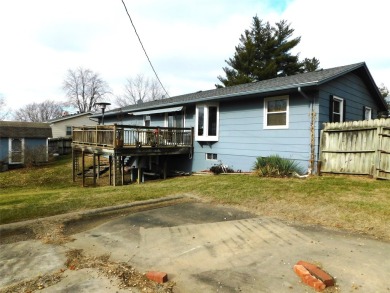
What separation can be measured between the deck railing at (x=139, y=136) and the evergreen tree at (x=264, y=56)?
73.7 ft

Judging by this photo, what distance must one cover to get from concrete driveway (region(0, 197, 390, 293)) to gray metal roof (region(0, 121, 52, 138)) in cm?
2216

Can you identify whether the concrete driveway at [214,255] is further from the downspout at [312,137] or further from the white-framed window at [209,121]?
the white-framed window at [209,121]

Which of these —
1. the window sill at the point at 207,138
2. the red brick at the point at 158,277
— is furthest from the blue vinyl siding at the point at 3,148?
the red brick at the point at 158,277

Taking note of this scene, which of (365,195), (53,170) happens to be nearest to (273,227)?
(365,195)

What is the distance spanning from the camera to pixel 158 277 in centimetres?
333

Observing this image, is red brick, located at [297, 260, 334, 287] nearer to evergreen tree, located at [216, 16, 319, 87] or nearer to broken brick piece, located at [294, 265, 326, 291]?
broken brick piece, located at [294, 265, 326, 291]

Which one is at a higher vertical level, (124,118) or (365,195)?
(124,118)

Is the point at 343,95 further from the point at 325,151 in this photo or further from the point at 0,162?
the point at 0,162

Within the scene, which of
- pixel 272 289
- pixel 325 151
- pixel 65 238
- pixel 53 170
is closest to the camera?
pixel 272 289

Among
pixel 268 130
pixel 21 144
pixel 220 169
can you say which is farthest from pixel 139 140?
pixel 21 144

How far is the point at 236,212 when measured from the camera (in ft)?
21.0

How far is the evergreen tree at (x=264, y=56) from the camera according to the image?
35281mm

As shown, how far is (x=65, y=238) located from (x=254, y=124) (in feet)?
30.3

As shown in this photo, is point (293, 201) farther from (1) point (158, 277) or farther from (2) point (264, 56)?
(2) point (264, 56)
